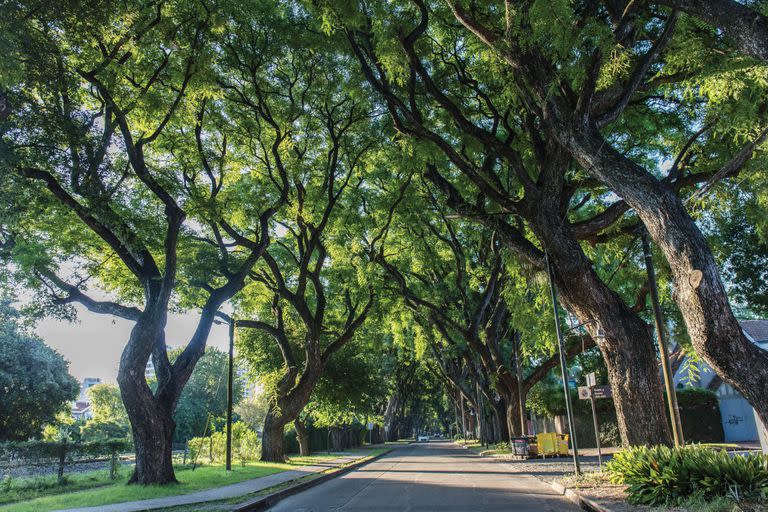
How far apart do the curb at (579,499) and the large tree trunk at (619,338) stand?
1586mm

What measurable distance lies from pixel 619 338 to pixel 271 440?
681 inches

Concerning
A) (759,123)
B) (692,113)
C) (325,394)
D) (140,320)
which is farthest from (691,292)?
(325,394)

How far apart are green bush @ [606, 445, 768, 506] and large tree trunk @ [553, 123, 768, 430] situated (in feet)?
3.46

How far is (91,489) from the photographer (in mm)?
14867

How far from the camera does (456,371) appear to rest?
132 ft

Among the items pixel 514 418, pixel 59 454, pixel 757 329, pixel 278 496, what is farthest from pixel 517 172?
pixel 757 329

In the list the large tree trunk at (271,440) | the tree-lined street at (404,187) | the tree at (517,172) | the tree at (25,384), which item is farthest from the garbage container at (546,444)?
the tree at (25,384)

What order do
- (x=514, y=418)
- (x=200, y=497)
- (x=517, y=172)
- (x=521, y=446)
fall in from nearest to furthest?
(x=200, y=497), (x=517, y=172), (x=521, y=446), (x=514, y=418)

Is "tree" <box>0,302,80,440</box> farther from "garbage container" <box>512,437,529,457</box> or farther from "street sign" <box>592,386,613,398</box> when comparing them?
"street sign" <box>592,386,613,398</box>

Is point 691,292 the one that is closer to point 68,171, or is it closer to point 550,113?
point 550,113

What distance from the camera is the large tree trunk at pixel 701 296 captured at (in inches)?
277

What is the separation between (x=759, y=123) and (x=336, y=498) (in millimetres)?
11571

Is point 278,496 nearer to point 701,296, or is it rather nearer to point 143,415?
point 143,415

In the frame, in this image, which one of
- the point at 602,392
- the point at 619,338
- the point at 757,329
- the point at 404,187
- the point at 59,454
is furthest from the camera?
the point at 757,329
